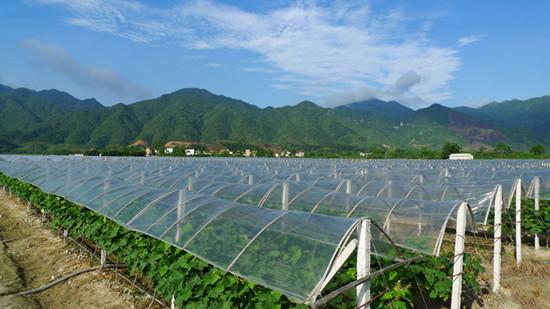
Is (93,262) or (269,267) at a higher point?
(269,267)

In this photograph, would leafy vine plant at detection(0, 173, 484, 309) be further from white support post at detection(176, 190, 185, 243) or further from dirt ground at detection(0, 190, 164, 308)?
dirt ground at detection(0, 190, 164, 308)

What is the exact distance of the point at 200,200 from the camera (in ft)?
19.0

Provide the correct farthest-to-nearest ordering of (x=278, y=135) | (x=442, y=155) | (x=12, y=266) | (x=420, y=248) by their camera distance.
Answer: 1. (x=278, y=135)
2. (x=442, y=155)
3. (x=12, y=266)
4. (x=420, y=248)

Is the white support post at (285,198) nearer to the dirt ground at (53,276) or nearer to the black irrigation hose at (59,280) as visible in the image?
the dirt ground at (53,276)

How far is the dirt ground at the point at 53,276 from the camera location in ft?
18.8

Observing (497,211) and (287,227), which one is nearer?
(287,227)

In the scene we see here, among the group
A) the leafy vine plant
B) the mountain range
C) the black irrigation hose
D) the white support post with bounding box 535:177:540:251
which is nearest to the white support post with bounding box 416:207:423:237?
the leafy vine plant

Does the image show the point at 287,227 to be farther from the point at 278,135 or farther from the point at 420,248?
the point at 278,135

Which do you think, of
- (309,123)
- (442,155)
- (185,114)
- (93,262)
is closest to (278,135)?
(309,123)

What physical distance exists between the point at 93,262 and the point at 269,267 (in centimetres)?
537

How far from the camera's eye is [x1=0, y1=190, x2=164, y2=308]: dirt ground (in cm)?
573

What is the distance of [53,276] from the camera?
682 centimetres

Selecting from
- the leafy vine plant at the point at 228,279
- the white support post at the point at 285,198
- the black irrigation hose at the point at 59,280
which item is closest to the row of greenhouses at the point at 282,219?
the white support post at the point at 285,198

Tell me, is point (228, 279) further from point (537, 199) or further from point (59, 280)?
point (537, 199)
